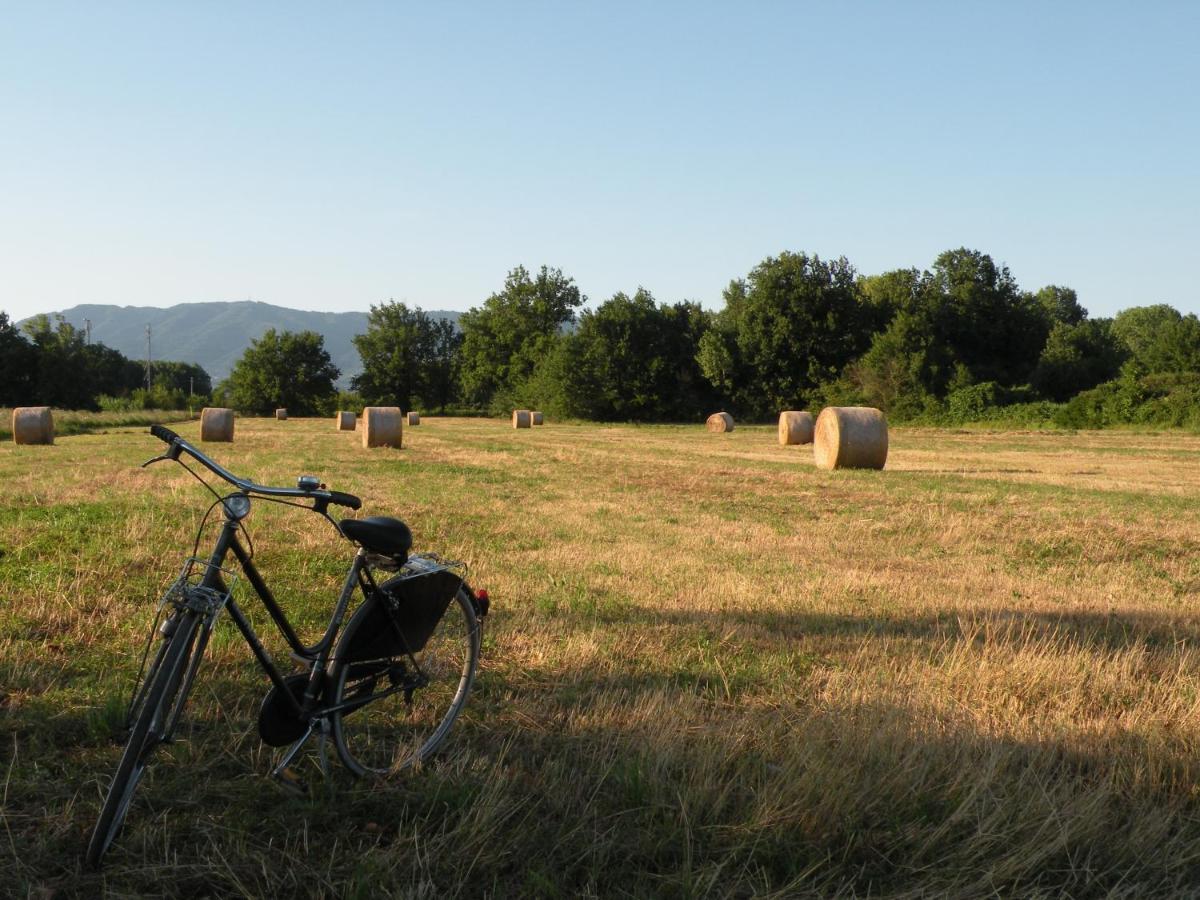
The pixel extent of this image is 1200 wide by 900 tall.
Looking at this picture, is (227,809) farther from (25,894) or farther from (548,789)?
(548,789)

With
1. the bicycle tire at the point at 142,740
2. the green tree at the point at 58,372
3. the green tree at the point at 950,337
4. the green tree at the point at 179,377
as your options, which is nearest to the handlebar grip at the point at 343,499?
the bicycle tire at the point at 142,740

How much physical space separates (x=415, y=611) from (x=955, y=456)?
26.2m

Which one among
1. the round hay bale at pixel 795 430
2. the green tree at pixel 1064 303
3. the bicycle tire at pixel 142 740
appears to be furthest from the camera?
the green tree at pixel 1064 303

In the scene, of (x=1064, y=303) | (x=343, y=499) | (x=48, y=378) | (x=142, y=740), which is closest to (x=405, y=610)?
(x=343, y=499)

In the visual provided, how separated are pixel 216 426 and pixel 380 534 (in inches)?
1279

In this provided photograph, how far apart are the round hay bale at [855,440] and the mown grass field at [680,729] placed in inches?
444

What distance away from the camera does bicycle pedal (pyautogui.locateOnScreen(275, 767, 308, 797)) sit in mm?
4008

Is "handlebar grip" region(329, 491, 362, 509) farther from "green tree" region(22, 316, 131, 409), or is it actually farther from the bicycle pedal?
"green tree" region(22, 316, 131, 409)

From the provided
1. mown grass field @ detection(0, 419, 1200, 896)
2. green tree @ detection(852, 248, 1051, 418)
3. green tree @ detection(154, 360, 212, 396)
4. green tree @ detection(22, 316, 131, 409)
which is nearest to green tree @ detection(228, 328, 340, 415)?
green tree @ detection(22, 316, 131, 409)

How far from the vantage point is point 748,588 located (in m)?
8.30

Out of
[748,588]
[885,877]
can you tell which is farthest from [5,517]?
[885,877]

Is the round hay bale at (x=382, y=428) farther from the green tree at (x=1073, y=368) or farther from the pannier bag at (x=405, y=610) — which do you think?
the green tree at (x=1073, y=368)

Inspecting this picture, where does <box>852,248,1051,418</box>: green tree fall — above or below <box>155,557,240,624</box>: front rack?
above

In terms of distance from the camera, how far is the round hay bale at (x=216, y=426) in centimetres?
3406
